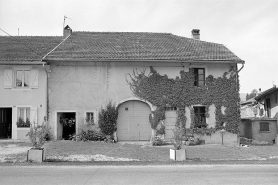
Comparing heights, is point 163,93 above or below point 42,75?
below

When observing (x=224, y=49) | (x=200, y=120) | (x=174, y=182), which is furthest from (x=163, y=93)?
(x=174, y=182)

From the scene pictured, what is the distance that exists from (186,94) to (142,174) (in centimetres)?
1048

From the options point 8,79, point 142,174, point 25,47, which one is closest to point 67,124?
point 8,79

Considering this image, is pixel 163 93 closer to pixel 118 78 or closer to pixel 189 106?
pixel 189 106

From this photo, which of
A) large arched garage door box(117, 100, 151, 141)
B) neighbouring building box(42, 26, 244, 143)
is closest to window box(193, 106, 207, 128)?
neighbouring building box(42, 26, 244, 143)

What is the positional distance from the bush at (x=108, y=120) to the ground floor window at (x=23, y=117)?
4695mm

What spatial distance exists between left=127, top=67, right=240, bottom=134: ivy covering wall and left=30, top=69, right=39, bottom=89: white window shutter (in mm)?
5959

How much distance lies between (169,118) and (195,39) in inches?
316

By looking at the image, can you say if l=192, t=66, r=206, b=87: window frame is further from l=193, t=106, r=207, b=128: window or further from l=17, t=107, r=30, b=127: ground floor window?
l=17, t=107, r=30, b=127: ground floor window

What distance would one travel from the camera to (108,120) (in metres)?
18.1

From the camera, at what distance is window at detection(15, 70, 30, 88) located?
1845 centimetres

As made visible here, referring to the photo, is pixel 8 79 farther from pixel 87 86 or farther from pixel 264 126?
pixel 264 126

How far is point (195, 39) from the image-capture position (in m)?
23.2

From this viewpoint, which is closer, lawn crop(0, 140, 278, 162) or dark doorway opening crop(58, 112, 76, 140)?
lawn crop(0, 140, 278, 162)
